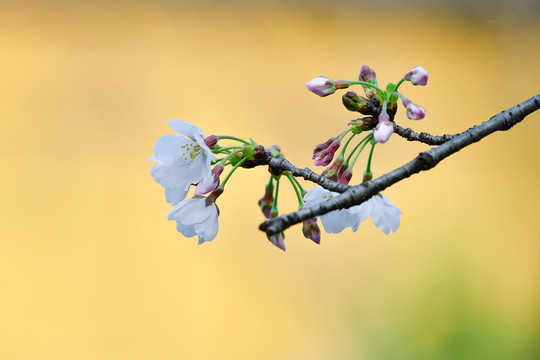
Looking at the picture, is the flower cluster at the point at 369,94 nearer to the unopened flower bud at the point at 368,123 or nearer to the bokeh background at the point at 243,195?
the unopened flower bud at the point at 368,123

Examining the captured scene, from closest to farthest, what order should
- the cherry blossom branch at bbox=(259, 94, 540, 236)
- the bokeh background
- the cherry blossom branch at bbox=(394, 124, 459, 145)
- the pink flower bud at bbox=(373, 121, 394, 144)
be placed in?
the cherry blossom branch at bbox=(259, 94, 540, 236)
the pink flower bud at bbox=(373, 121, 394, 144)
the cherry blossom branch at bbox=(394, 124, 459, 145)
the bokeh background

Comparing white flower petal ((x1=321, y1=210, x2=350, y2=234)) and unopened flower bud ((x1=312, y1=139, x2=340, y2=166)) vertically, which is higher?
unopened flower bud ((x1=312, y1=139, x2=340, y2=166))

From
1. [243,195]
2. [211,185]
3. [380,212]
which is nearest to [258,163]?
[211,185]

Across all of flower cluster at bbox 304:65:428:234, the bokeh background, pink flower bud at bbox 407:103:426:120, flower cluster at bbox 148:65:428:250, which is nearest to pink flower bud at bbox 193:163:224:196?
flower cluster at bbox 148:65:428:250

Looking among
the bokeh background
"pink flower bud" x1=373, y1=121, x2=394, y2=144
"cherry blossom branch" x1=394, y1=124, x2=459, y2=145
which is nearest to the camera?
"pink flower bud" x1=373, y1=121, x2=394, y2=144

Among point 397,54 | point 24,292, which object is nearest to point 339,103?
point 397,54

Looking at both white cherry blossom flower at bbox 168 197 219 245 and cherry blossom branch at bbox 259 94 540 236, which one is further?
white cherry blossom flower at bbox 168 197 219 245

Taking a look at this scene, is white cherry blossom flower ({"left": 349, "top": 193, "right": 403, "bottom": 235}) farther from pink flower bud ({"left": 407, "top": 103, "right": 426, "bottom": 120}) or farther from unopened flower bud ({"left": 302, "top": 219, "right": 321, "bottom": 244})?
pink flower bud ({"left": 407, "top": 103, "right": 426, "bottom": 120})

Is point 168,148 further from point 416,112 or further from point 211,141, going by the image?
point 416,112
